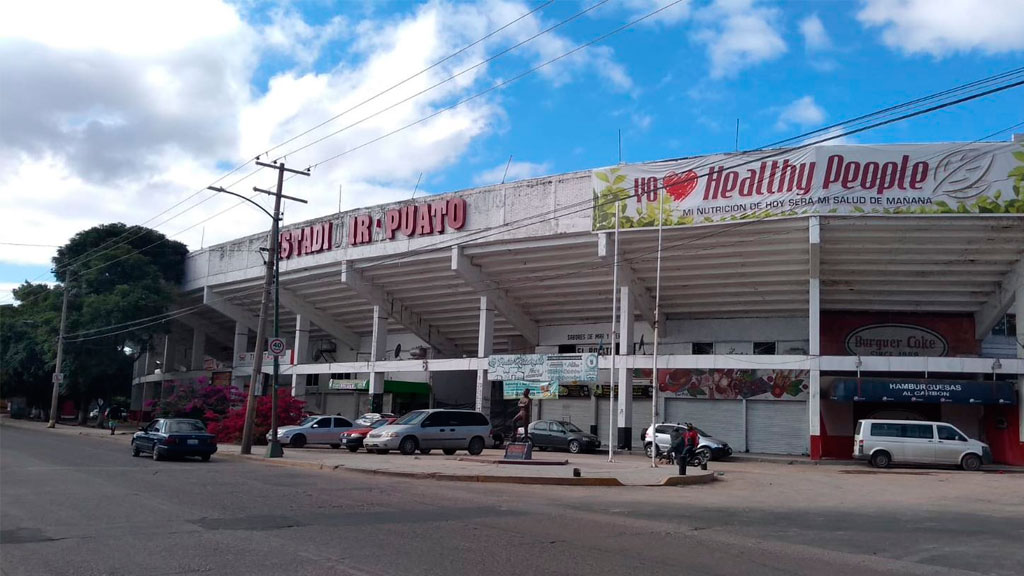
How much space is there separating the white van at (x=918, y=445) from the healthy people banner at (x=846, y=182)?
7.63 m

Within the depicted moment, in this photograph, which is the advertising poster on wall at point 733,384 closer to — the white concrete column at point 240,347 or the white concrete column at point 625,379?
the white concrete column at point 625,379

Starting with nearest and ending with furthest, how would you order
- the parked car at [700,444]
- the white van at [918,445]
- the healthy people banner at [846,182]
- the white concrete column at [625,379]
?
the white van at [918,445]
the healthy people banner at [846,182]
the parked car at [700,444]
the white concrete column at [625,379]

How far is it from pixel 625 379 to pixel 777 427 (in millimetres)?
8162

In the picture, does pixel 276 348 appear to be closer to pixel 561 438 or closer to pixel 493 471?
pixel 493 471

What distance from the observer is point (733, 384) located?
3800 cm

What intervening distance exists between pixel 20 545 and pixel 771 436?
33059 millimetres

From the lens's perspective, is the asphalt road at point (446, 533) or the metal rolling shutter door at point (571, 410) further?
the metal rolling shutter door at point (571, 410)

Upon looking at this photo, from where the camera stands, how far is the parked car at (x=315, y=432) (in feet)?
109

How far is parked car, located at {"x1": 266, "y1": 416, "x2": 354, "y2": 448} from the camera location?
33.2m

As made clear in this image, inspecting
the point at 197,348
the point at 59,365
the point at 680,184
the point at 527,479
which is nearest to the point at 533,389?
the point at 680,184

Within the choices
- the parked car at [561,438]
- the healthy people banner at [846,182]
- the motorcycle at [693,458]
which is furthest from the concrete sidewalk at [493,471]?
the healthy people banner at [846,182]

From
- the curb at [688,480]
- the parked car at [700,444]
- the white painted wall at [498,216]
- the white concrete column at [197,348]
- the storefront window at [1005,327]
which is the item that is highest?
the white painted wall at [498,216]

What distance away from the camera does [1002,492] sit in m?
19.4

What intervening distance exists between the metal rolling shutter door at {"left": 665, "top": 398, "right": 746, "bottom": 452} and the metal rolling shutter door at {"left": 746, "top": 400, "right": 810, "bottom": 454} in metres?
0.52
